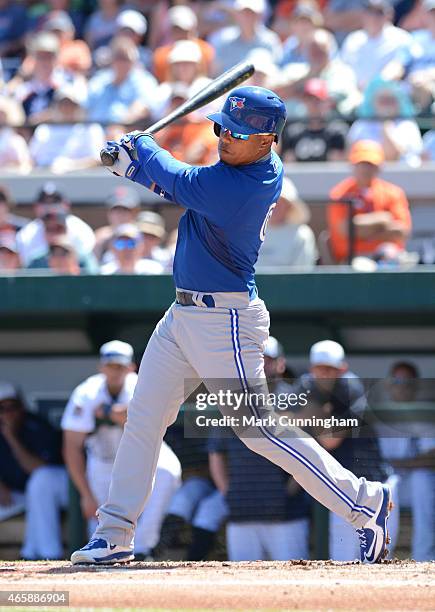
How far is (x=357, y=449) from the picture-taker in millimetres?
7098

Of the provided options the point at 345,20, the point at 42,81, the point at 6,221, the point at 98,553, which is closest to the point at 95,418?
the point at 6,221

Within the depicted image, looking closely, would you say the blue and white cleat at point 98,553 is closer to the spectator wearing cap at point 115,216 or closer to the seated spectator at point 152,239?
the seated spectator at point 152,239

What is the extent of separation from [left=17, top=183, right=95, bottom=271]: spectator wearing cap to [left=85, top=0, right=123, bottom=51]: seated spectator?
3339mm

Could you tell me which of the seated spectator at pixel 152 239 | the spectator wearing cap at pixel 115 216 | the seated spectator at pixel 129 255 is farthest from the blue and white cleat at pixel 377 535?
the spectator wearing cap at pixel 115 216

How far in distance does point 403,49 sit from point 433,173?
1.65 m

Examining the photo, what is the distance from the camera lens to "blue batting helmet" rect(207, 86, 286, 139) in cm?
453

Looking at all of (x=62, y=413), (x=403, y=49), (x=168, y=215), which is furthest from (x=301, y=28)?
(x=62, y=413)

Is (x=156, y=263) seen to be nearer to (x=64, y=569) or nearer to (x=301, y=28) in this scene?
(x=301, y=28)

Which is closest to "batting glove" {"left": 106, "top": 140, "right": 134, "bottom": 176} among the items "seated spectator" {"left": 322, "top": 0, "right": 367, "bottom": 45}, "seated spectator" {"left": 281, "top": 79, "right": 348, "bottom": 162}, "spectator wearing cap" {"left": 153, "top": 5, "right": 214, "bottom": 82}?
"seated spectator" {"left": 281, "top": 79, "right": 348, "bottom": 162}

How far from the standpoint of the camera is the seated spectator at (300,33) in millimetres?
10414

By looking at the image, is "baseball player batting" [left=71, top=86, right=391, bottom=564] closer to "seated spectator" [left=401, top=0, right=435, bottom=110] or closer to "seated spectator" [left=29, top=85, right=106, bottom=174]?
"seated spectator" [left=29, top=85, right=106, bottom=174]

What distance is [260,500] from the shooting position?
7.42 metres

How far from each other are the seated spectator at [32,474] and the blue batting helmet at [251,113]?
412cm

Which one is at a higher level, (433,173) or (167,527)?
(433,173)
